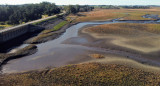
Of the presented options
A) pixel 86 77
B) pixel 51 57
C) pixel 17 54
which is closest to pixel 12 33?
pixel 17 54

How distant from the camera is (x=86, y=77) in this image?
28.5 meters

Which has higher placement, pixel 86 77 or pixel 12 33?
pixel 12 33

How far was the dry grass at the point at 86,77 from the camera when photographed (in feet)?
86.7

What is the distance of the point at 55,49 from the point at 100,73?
75.4 feet

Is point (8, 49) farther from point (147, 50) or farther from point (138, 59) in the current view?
point (147, 50)

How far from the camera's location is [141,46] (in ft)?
154

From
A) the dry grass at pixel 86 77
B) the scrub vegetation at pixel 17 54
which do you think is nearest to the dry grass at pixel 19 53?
the scrub vegetation at pixel 17 54

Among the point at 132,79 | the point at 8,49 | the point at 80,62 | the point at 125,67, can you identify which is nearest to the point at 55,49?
the point at 80,62

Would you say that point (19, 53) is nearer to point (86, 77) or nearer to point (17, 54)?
point (17, 54)

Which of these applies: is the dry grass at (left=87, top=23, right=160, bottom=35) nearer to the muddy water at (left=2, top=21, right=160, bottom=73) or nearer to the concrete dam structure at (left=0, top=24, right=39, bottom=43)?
the muddy water at (left=2, top=21, right=160, bottom=73)

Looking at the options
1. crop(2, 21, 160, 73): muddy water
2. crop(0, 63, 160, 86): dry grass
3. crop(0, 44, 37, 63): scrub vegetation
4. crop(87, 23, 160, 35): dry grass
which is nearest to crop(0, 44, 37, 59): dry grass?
crop(0, 44, 37, 63): scrub vegetation

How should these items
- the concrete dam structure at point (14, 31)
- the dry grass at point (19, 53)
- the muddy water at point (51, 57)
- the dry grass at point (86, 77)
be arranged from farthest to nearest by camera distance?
1. the concrete dam structure at point (14, 31)
2. the dry grass at point (19, 53)
3. the muddy water at point (51, 57)
4. the dry grass at point (86, 77)

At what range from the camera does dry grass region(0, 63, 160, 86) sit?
26438 mm

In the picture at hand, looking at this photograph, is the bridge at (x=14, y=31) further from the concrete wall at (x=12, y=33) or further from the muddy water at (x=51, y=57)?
the muddy water at (x=51, y=57)
